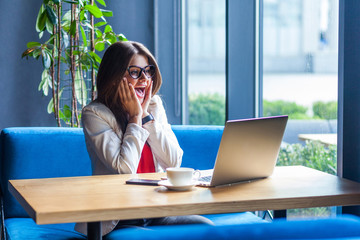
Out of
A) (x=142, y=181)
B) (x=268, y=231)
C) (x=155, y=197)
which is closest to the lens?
(x=268, y=231)

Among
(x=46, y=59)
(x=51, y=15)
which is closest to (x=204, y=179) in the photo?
(x=46, y=59)

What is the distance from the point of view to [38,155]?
2566 mm

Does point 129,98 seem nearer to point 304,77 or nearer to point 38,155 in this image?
point 38,155

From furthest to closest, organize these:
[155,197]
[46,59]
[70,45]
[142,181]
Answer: [70,45]
[46,59]
[142,181]
[155,197]

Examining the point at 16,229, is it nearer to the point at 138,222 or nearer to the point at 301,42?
the point at 138,222

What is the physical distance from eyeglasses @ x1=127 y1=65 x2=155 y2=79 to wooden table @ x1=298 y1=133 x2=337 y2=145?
89cm

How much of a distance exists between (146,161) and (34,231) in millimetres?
604

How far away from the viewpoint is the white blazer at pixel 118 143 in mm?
2082

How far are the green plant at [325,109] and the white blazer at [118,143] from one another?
2.43 ft

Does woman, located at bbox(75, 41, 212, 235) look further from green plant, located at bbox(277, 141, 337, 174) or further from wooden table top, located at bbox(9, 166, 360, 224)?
green plant, located at bbox(277, 141, 337, 174)

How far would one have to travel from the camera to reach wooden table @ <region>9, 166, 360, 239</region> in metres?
1.41

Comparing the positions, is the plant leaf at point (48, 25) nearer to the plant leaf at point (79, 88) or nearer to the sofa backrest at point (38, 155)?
the plant leaf at point (79, 88)

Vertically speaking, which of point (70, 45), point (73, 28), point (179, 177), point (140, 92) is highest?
point (73, 28)

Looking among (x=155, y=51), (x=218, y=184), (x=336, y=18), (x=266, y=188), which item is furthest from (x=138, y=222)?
(x=155, y=51)
